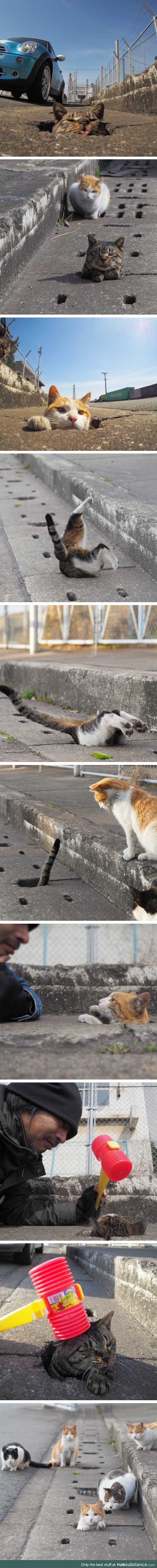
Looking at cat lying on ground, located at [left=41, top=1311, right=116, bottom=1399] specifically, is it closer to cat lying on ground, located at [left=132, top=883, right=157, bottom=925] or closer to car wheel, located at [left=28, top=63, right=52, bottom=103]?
cat lying on ground, located at [left=132, top=883, right=157, bottom=925]

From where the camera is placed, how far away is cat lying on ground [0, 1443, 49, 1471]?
16.5ft

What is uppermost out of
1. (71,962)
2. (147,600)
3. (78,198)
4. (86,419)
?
(78,198)

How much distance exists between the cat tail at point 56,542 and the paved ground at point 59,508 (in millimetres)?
19

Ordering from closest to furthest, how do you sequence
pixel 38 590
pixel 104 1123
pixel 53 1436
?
pixel 38 590 < pixel 53 1436 < pixel 104 1123

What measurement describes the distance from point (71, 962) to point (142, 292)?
332 cm

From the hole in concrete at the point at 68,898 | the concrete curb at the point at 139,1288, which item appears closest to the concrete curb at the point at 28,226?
the hole in concrete at the point at 68,898

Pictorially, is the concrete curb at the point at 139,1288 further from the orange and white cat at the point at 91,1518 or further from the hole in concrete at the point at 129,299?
the hole in concrete at the point at 129,299

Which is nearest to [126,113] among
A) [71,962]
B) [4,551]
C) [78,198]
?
[78,198]

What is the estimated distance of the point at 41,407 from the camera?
526cm

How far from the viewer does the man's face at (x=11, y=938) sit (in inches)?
205

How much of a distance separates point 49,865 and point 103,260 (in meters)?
2.97

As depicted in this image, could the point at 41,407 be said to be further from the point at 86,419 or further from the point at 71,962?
the point at 71,962

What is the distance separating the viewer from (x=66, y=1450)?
16.9 ft

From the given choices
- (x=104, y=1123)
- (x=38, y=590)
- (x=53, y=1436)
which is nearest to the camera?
(x=38, y=590)
